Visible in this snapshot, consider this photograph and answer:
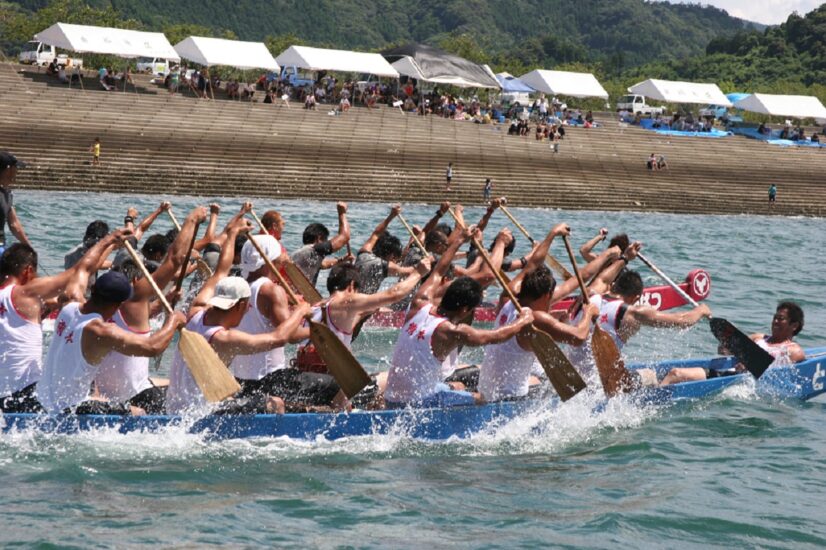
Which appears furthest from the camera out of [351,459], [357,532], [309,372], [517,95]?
[517,95]

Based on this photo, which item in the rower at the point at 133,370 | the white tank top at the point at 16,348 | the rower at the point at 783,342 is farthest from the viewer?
the rower at the point at 783,342

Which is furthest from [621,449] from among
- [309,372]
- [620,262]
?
[309,372]

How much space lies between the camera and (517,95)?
181ft

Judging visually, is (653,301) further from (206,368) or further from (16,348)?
(16,348)

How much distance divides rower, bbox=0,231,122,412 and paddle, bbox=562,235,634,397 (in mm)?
4008

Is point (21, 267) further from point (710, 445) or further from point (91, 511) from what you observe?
point (710, 445)

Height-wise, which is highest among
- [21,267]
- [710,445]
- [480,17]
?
[480,17]

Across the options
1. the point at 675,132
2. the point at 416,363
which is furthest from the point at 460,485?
the point at 675,132

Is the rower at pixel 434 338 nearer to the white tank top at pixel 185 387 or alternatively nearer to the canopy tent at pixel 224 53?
the white tank top at pixel 185 387

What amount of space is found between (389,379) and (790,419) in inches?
175

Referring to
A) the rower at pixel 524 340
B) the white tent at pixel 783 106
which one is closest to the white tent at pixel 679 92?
the white tent at pixel 783 106

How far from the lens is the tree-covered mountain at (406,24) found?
445 ft

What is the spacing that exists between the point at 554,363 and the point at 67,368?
3718 mm

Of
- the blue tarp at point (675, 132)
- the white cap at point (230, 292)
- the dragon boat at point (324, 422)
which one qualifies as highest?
the blue tarp at point (675, 132)
